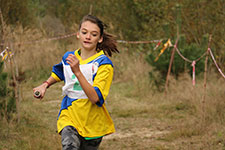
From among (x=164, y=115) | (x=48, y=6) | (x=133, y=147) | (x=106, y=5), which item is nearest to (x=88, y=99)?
(x=133, y=147)

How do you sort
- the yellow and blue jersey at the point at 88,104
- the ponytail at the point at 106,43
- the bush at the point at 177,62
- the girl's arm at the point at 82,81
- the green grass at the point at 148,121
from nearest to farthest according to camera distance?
the girl's arm at the point at 82,81 → the yellow and blue jersey at the point at 88,104 → the ponytail at the point at 106,43 → the green grass at the point at 148,121 → the bush at the point at 177,62

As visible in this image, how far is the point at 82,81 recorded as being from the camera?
9.70 feet

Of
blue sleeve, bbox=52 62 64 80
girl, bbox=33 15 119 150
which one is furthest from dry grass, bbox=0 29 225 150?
girl, bbox=33 15 119 150

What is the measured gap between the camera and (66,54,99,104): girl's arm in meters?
2.88

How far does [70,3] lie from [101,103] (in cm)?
1800

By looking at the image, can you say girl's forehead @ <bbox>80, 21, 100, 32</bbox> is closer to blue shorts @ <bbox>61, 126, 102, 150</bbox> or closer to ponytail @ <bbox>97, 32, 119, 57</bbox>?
ponytail @ <bbox>97, 32, 119, 57</bbox>

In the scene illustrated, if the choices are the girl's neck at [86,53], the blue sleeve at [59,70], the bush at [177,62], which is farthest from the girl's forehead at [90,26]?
the bush at [177,62]

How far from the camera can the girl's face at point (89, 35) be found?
3.38 meters

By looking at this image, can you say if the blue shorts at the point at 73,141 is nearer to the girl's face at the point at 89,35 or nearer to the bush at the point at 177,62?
the girl's face at the point at 89,35

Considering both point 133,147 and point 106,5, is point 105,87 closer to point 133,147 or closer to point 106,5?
point 133,147

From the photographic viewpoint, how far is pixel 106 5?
15.9 metres

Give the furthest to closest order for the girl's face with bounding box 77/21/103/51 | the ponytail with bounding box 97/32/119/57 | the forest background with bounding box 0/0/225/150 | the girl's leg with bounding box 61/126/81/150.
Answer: the forest background with bounding box 0/0/225/150 → the ponytail with bounding box 97/32/119/57 → the girl's face with bounding box 77/21/103/51 → the girl's leg with bounding box 61/126/81/150

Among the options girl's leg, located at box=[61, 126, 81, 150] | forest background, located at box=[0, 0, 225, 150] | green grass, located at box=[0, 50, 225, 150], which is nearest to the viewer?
girl's leg, located at box=[61, 126, 81, 150]

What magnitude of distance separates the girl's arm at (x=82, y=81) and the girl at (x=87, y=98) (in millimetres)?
16
